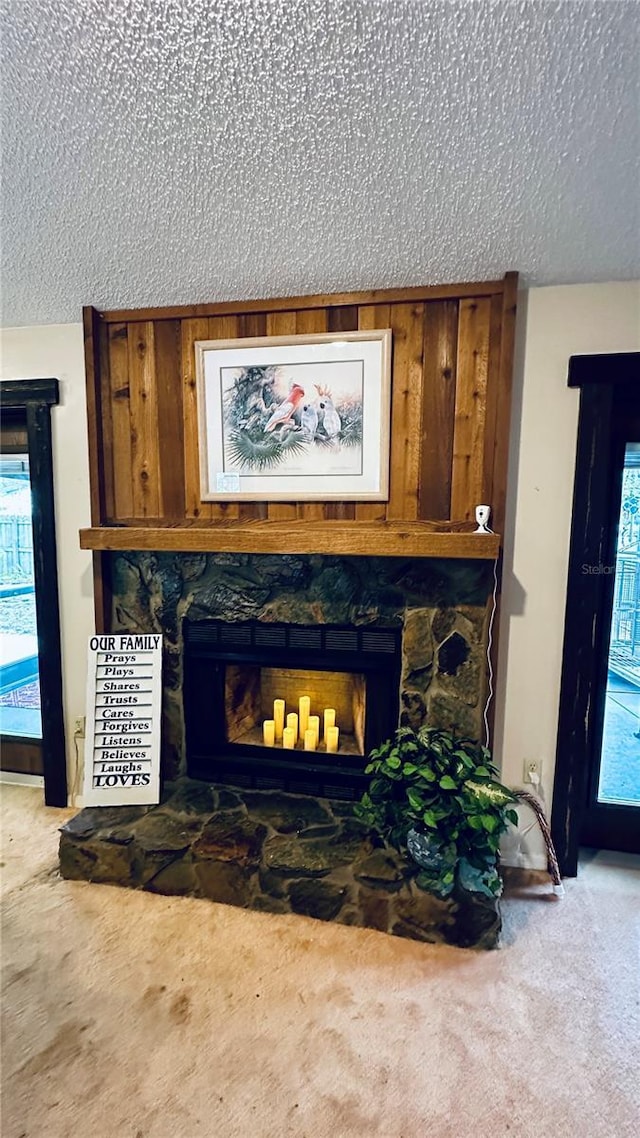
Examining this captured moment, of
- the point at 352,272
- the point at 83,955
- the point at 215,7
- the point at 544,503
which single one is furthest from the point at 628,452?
the point at 83,955

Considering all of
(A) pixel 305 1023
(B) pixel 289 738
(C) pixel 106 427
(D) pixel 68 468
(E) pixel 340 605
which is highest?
(C) pixel 106 427

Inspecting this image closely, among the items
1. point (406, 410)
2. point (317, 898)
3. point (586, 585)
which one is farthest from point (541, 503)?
point (317, 898)

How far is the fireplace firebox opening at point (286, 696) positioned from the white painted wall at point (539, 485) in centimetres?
52

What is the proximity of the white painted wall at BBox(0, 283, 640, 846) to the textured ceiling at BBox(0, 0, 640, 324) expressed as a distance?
0.14m

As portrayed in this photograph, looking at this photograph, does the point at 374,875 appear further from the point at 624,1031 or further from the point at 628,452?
the point at 628,452

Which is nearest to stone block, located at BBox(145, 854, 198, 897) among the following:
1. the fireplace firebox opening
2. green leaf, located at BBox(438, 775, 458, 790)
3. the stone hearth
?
the stone hearth

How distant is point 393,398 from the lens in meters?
1.94

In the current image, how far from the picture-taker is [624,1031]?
1.41m

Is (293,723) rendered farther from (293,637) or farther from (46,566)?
(46,566)

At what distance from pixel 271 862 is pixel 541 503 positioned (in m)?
1.77

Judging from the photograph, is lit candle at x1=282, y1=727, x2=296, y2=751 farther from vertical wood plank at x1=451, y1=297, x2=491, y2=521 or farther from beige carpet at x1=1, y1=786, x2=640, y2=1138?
vertical wood plank at x1=451, y1=297, x2=491, y2=521

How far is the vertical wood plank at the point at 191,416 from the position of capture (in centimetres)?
207

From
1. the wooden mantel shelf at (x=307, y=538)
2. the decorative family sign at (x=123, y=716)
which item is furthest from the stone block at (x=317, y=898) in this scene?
the wooden mantel shelf at (x=307, y=538)

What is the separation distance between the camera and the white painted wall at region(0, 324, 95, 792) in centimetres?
227
